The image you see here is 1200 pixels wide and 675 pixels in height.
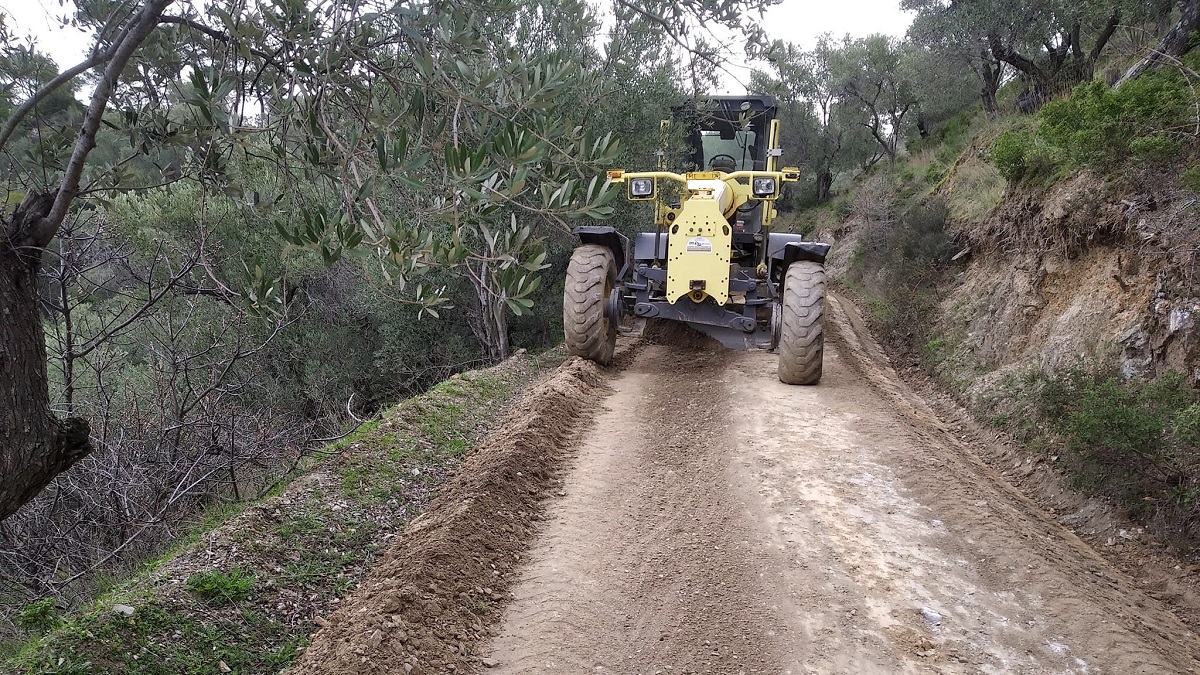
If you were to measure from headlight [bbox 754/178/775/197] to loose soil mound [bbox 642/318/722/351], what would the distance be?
2.22m

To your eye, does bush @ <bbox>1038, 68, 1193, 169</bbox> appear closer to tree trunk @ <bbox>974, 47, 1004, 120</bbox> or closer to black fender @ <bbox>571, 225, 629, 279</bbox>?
black fender @ <bbox>571, 225, 629, 279</bbox>

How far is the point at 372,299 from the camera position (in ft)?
41.9

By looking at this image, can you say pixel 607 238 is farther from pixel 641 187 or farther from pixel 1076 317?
pixel 1076 317

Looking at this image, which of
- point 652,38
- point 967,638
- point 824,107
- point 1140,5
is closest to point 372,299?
point 652,38

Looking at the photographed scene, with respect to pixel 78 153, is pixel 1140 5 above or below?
above

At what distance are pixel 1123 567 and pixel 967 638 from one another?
200 centimetres

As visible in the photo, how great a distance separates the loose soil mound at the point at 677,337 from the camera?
32.7 ft

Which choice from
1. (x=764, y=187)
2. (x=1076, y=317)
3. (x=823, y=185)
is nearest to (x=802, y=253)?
(x=764, y=187)

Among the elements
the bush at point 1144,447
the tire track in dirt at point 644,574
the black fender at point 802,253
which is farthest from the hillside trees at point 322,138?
the black fender at point 802,253

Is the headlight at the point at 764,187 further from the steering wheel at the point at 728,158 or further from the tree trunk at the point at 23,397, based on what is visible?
the tree trunk at the point at 23,397

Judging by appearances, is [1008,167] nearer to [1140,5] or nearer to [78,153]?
[1140,5]

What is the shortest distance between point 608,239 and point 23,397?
22.8 ft

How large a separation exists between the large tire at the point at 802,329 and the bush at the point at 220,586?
18.3 ft

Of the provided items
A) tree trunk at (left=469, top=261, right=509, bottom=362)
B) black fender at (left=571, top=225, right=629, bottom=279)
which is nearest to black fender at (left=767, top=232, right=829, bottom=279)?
black fender at (left=571, top=225, right=629, bottom=279)
